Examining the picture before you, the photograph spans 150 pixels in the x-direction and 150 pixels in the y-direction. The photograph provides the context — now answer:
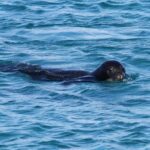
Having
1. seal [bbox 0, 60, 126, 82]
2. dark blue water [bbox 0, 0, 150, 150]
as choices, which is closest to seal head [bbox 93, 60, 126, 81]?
seal [bbox 0, 60, 126, 82]

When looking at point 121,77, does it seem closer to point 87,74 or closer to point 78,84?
point 87,74

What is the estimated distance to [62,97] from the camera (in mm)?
16234

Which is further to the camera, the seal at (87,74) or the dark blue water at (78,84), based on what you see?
the seal at (87,74)

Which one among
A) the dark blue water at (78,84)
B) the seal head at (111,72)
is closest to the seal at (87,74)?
the seal head at (111,72)

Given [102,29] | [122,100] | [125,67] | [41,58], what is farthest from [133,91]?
[102,29]

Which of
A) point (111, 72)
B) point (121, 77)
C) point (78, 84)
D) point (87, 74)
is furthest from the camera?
point (87, 74)

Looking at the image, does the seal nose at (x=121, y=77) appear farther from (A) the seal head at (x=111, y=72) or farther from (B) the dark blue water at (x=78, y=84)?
(B) the dark blue water at (x=78, y=84)

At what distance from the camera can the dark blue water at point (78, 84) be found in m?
14.0

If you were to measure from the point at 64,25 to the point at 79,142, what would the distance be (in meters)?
8.82

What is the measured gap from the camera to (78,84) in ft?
56.5

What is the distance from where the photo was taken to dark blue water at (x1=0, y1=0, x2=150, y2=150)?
1397 cm

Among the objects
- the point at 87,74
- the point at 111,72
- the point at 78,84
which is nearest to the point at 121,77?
the point at 111,72

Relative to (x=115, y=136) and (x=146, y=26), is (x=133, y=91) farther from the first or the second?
(x=146, y=26)

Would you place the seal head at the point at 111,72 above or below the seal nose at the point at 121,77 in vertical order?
above
